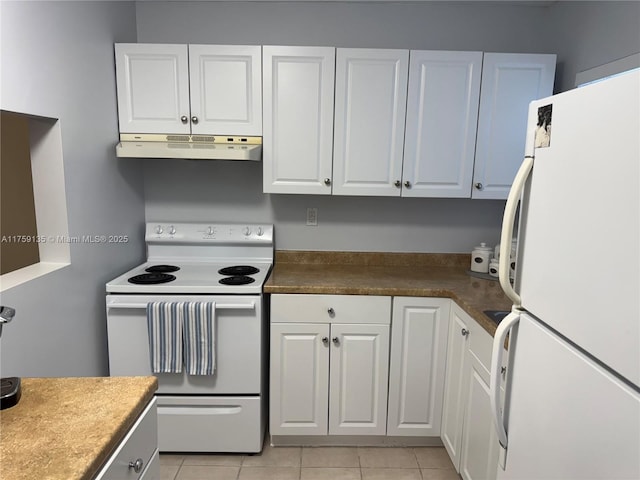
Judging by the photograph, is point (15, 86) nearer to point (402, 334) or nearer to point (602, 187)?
point (602, 187)

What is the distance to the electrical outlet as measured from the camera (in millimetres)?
2693

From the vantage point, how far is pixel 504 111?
2.28 m

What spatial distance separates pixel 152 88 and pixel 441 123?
1.61m

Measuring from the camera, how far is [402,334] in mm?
2195

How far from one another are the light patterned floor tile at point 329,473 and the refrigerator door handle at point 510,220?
4.87 feet

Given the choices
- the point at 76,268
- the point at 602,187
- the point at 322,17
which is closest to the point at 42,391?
the point at 76,268

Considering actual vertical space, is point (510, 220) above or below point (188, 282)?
above

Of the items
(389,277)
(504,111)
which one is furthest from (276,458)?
(504,111)

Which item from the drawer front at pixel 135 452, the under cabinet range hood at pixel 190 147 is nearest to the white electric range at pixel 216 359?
the under cabinet range hood at pixel 190 147

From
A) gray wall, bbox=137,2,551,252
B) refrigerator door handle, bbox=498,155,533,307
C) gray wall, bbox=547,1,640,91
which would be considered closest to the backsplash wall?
gray wall, bbox=137,2,551,252

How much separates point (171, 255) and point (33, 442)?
5.89 ft

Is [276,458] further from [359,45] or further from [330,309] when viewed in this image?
[359,45]

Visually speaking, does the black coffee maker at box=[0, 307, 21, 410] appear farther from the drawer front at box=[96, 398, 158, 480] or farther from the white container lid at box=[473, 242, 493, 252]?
the white container lid at box=[473, 242, 493, 252]

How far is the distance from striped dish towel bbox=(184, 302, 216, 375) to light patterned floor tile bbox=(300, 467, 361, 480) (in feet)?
2.37
